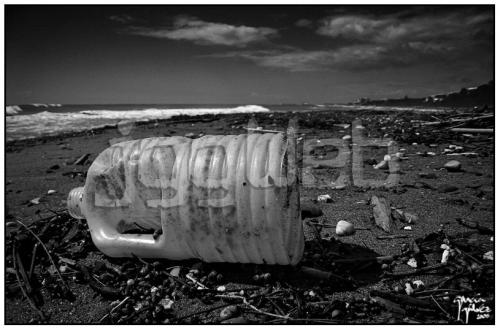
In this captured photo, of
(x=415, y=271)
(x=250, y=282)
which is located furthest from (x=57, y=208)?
(x=415, y=271)

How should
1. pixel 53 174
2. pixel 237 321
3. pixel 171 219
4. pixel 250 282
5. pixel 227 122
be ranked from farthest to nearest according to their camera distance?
pixel 227 122
pixel 53 174
pixel 250 282
pixel 171 219
pixel 237 321

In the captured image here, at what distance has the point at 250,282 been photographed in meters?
2.05

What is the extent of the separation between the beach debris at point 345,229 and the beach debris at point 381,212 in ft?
0.90

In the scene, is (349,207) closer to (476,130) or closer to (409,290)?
(409,290)

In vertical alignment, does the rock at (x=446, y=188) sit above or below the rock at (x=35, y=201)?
above

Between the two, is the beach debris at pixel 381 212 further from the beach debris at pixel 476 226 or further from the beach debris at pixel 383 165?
the beach debris at pixel 383 165

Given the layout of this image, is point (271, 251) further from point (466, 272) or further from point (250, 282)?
point (466, 272)

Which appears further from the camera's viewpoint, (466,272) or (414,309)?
(466,272)

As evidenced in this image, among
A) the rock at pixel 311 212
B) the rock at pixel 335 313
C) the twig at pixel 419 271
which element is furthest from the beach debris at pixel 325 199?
the rock at pixel 335 313

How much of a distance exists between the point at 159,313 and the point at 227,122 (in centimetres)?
919

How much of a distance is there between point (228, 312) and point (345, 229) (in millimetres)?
1254

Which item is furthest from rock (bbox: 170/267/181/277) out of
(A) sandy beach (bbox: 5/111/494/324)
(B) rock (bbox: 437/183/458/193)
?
(B) rock (bbox: 437/183/458/193)

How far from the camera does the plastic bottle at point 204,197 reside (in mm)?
1745

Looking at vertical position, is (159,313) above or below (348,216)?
below
